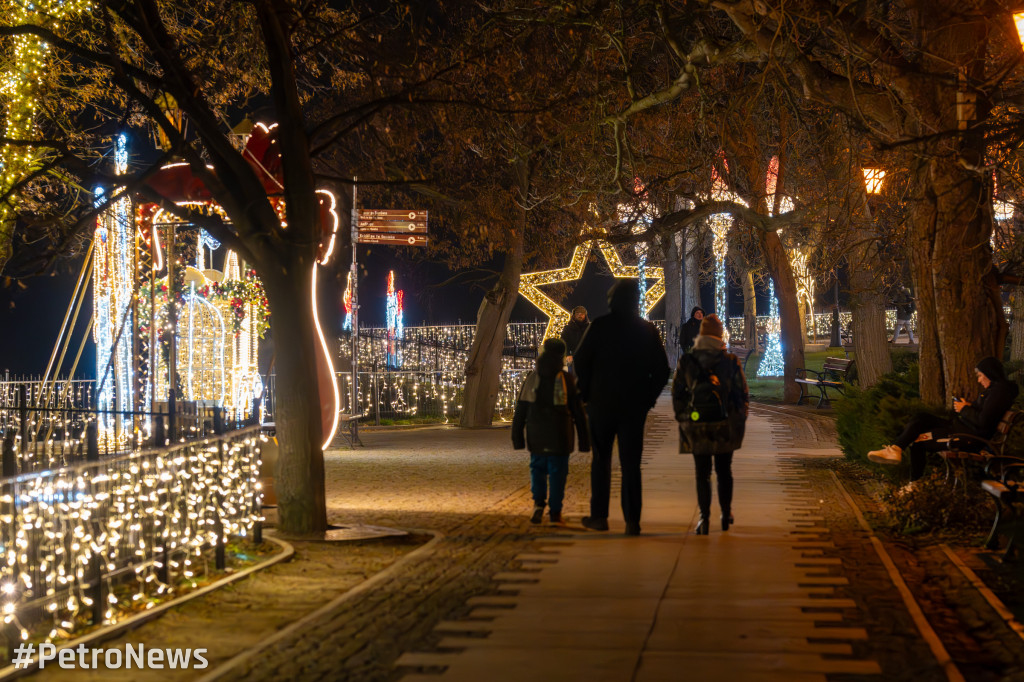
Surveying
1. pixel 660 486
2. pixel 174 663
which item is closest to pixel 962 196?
pixel 660 486

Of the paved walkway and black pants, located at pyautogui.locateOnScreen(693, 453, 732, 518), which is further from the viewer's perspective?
black pants, located at pyautogui.locateOnScreen(693, 453, 732, 518)

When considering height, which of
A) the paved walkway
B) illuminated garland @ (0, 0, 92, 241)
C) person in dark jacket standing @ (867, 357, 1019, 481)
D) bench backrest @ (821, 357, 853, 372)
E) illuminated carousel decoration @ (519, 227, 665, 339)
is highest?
illuminated garland @ (0, 0, 92, 241)

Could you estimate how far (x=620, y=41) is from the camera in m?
14.5

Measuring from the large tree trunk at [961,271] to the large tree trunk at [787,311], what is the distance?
14462 mm

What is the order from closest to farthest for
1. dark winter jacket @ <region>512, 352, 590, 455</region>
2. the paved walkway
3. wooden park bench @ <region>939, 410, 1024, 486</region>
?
the paved walkway < wooden park bench @ <region>939, 410, 1024, 486</region> < dark winter jacket @ <region>512, 352, 590, 455</region>

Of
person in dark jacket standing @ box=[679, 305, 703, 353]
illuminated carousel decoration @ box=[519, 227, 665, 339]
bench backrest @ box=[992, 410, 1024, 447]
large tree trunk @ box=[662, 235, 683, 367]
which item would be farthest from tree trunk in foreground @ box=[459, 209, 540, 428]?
large tree trunk @ box=[662, 235, 683, 367]

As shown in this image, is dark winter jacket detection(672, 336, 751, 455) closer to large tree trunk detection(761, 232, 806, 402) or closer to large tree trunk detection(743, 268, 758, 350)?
large tree trunk detection(761, 232, 806, 402)

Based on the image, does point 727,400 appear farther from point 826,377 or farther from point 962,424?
point 826,377

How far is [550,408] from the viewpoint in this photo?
1057 centimetres

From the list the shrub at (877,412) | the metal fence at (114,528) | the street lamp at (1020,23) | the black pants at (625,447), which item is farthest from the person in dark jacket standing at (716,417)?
the metal fence at (114,528)

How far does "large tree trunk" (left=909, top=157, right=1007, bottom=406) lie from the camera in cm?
1183

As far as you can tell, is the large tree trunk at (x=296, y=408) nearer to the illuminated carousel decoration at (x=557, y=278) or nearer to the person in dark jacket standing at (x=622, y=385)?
the person in dark jacket standing at (x=622, y=385)

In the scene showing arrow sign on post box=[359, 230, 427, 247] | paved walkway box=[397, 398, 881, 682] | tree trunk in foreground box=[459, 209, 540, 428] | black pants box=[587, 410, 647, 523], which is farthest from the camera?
tree trunk in foreground box=[459, 209, 540, 428]

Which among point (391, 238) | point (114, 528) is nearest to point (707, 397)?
point (114, 528)
